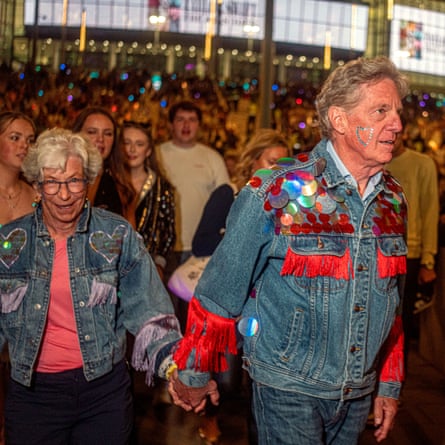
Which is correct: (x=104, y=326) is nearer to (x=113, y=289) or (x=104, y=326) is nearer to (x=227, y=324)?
(x=113, y=289)

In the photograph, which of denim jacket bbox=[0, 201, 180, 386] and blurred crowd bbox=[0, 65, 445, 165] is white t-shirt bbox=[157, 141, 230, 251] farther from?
denim jacket bbox=[0, 201, 180, 386]

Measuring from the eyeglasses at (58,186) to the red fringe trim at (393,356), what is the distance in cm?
133

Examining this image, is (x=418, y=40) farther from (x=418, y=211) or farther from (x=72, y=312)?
(x=72, y=312)

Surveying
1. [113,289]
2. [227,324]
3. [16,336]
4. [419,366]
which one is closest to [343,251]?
[227,324]

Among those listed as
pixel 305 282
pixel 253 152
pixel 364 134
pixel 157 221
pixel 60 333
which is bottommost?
pixel 60 333

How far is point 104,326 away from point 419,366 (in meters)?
4.82

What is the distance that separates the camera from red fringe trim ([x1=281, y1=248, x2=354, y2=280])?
2703 millimetres

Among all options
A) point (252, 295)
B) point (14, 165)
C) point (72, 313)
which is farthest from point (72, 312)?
point (14, 165)

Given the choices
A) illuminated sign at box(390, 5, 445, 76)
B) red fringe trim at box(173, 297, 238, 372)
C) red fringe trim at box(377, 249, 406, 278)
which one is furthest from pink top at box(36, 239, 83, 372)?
illuminated sign at box(390, 5, 445, 76)

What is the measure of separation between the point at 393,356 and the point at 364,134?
0.83 m

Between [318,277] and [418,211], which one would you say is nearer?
[318,277]

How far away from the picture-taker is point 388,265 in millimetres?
2816

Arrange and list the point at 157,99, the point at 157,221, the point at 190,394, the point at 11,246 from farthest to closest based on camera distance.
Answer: the point at 157,99 < the point at 157,221 < the point at 11,246 < the point at 190,394

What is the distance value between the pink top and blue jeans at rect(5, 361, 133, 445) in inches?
1.6
